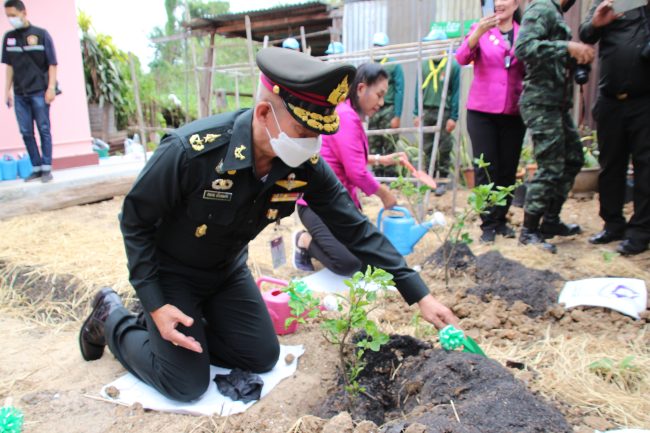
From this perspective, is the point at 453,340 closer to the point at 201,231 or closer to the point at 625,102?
the point at 201,231

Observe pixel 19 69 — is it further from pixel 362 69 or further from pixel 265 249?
pixel 362 69

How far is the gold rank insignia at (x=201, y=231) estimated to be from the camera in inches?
82.4

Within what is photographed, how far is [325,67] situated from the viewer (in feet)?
5.51

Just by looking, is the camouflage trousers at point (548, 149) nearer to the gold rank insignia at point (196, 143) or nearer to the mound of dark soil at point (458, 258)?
the mound of dark soil at point (458, 258)

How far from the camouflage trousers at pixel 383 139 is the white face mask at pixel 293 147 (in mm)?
5193

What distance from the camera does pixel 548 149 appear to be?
3.80 metres

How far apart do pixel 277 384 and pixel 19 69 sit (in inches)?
198

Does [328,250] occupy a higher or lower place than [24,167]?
lower

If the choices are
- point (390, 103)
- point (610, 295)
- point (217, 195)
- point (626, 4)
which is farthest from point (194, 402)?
point (390, 103)

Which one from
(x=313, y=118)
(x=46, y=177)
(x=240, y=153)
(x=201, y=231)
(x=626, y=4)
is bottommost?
(x=46, y=177)

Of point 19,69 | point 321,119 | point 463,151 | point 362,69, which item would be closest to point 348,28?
point 463,151

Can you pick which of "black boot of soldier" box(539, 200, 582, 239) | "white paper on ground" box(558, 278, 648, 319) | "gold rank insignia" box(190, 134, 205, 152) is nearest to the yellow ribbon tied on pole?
"black boot of soldier" box(539, 200, 582, 239)

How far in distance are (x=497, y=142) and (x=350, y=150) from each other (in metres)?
1.47

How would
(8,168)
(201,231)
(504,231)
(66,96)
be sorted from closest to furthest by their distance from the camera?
(201,231) < (504,231) < (8,168) < (66,96)
